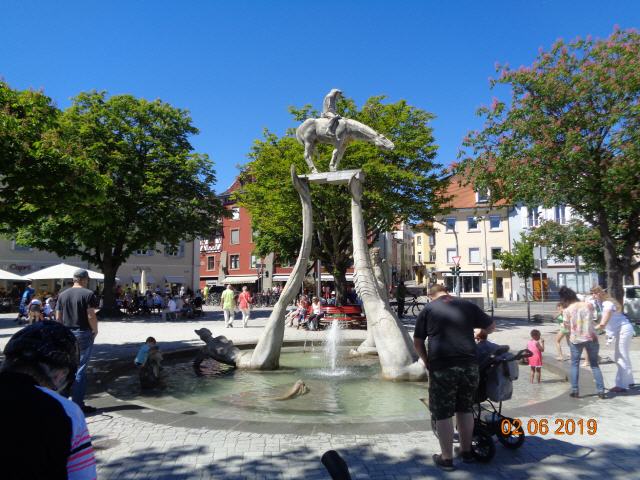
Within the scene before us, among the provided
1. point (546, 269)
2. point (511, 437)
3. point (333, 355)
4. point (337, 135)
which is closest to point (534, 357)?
point (511, 437)

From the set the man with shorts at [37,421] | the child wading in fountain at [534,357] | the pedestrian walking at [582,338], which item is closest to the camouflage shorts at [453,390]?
the man with shorts at [37,421]

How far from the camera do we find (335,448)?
15.8 feet

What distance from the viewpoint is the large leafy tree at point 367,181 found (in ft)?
69.7

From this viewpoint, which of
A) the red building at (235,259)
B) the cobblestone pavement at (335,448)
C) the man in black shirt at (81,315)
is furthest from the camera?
the red building at (235,259)

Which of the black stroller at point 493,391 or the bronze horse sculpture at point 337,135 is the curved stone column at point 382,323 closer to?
the bronze horse sculpture at point 337,135

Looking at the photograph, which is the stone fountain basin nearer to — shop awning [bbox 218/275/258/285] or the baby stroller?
the baby stroller

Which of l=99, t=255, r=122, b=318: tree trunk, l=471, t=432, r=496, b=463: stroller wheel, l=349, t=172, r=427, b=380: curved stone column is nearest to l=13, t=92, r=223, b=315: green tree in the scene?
l=99, t=255, r=122, b=318: tree trunk

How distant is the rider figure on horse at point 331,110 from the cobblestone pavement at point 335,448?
23.3 ft

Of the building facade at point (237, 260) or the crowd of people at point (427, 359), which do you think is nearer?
the crowd of people at point (427, 359)

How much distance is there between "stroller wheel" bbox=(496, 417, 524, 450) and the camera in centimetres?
468

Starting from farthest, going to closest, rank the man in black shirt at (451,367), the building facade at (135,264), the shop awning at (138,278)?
1. the shop awning at (138,278)
2. the building facade at (135,264)
3. the man in black shirt at (451,367)

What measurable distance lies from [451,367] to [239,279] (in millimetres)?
50653

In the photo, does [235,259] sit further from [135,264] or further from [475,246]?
[475,246]

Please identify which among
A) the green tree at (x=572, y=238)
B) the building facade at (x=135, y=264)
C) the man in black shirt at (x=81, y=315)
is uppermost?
the green tree at (x=572, y=238)
